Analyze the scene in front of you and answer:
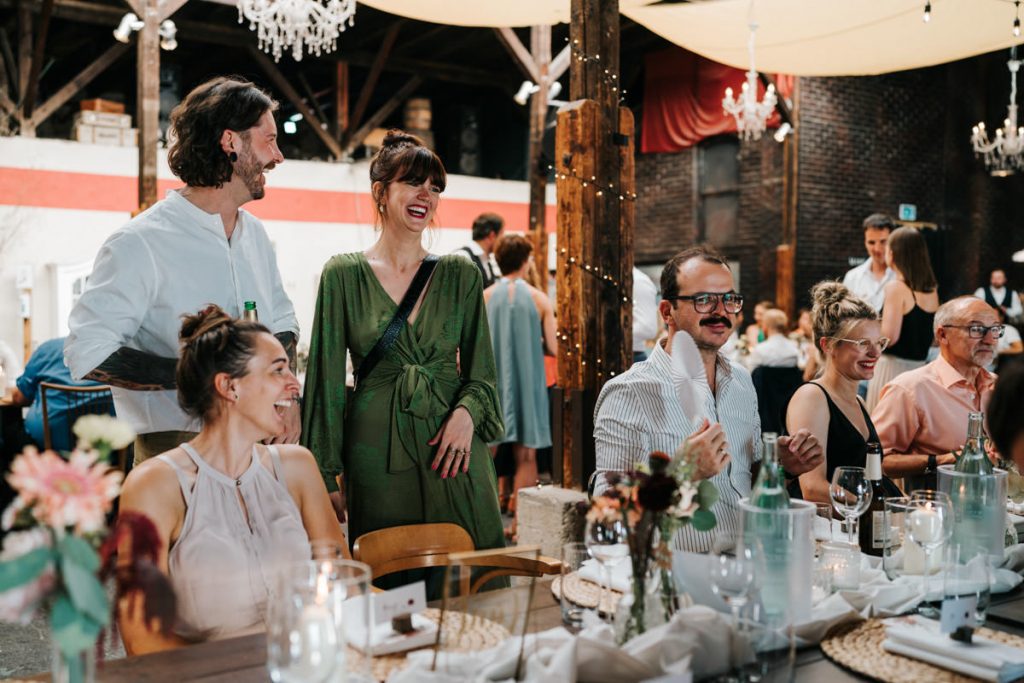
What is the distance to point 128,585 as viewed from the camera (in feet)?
3.51

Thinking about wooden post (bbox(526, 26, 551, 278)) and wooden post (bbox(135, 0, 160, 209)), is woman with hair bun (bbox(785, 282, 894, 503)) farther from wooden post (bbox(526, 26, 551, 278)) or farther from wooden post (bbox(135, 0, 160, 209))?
wooden post (bbox(135, 0, 160, 209))

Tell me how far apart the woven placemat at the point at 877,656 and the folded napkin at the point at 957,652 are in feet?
0.04

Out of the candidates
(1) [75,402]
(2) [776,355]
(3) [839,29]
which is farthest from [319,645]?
(2) [776,355]

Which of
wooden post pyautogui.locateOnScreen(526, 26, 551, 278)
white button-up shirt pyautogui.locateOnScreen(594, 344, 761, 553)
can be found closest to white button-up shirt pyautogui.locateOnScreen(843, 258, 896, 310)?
wooden post pyautogui.locateOnScreen(526, 26, 551, 278)

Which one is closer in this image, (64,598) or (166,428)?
(64,598)

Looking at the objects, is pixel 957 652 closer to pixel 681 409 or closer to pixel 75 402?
pixel 681 409

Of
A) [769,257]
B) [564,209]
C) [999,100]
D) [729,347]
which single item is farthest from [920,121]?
[564,209]

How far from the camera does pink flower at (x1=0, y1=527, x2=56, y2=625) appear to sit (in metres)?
1.00

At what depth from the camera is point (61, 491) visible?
3.39ft

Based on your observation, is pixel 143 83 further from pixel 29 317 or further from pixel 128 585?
pixel 128 585

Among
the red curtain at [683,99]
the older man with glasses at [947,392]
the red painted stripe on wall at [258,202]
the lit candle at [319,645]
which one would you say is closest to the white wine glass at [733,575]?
the lit candle at [319,645]

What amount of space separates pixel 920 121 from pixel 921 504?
37.5 feet

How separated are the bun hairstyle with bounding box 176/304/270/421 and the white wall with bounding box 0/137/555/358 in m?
6.02

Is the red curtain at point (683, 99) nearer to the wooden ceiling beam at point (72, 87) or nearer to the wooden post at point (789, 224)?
the wooden post at point (789, 224)
